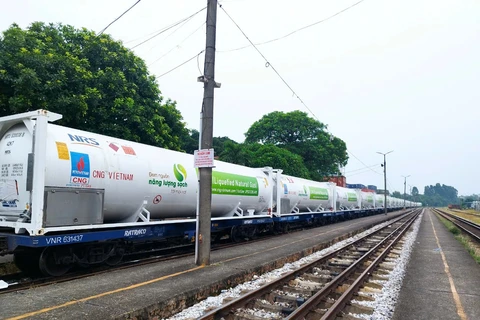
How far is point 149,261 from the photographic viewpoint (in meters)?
10.2

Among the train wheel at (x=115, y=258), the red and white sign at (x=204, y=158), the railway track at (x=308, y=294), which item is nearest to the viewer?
the railway track at (x=308, y=294)

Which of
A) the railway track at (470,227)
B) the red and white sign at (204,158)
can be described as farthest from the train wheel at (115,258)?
the railway track at (470,227)

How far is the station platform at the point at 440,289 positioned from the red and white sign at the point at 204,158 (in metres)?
5.41

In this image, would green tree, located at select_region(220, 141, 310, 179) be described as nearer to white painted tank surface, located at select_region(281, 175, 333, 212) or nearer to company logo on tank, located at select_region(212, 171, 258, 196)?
white painted tank surface, located at select_region(281, 175, 333, 212)

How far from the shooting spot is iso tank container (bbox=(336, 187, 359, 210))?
3183 cm

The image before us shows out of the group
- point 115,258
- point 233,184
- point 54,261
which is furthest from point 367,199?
point 54,261

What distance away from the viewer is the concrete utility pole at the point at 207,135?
975 centimetres

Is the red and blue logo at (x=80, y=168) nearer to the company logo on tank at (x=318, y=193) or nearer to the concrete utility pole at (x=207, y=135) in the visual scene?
the concrete utility pole at (x=207, y=135)

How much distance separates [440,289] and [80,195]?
8370 mm

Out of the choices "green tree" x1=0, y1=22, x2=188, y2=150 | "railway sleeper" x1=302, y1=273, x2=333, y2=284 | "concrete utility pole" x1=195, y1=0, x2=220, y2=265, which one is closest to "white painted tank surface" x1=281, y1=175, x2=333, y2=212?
→ "green tree" x1=0, y1=22, x2=188, y2=150

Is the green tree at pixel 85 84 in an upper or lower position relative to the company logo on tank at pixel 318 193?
upper

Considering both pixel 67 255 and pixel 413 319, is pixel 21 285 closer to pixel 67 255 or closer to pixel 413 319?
pixel 67 255

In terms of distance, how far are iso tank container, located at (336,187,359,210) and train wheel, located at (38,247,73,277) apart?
86.1ft

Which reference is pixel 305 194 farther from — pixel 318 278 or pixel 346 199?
pixel 318 278
